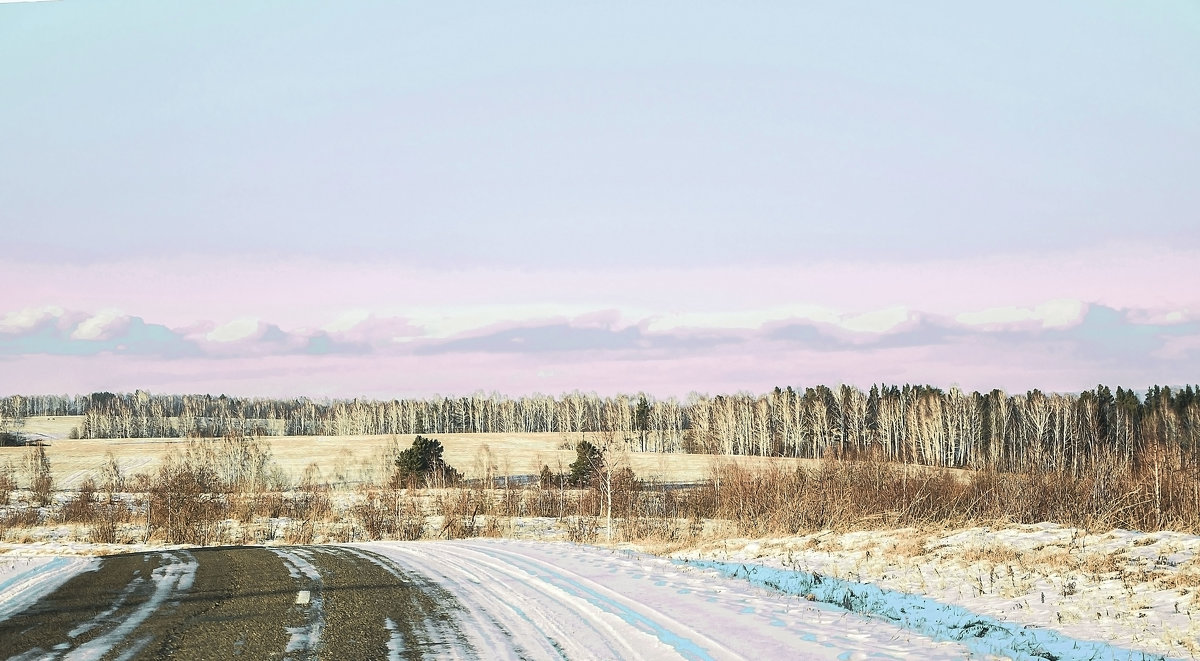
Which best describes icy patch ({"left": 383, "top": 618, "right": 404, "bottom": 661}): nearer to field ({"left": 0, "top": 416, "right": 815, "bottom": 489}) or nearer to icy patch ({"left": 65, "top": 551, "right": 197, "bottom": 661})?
icy patch ({"left": 65, "top": 551, "right": 197, "bottom": 661})

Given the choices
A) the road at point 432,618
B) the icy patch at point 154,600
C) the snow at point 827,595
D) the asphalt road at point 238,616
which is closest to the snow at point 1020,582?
the snow at point 827,595

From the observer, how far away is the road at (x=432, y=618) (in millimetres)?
7727

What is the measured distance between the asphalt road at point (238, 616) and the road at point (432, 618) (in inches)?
0.9

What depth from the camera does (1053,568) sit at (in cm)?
1372

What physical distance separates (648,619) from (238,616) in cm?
457

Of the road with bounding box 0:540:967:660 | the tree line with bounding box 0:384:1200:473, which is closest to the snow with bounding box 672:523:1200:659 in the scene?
the road with bounding box 0:540:967:660

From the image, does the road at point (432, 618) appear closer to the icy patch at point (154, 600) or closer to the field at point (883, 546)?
the icy patch at point (154, 600)

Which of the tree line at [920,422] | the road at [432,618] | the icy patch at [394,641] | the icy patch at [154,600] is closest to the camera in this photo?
the icy patch at [154,600]

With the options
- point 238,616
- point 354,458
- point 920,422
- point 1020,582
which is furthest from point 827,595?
point 920,422

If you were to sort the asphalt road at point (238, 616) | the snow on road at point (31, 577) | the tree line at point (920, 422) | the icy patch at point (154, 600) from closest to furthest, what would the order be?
the icy patch at point (154, 600) → the asphalt road at point (238, 616) → the snow on road at point (31, 577) → the tree line at point (920, 422)

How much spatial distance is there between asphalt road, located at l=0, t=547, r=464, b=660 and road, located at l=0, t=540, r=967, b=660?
2 cm

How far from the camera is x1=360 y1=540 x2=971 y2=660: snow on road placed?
26.0 ft

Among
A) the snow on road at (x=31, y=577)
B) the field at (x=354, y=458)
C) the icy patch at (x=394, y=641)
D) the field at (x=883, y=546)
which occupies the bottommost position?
the field at (x=354, y=458)

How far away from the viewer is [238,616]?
9.22 m
